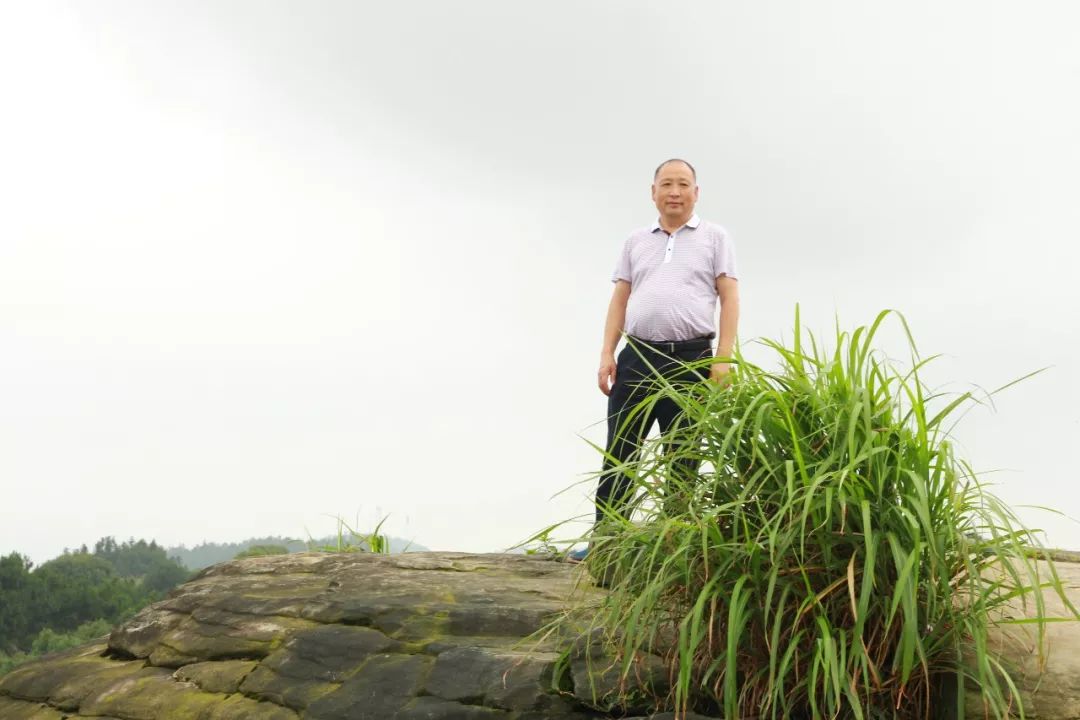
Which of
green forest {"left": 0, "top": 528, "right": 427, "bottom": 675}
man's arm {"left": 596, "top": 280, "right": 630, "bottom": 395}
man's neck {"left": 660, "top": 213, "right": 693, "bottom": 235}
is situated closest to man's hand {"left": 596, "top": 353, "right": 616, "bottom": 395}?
man's arm {"left": 596, "top": 280, "right": 630, "bottom": 395}

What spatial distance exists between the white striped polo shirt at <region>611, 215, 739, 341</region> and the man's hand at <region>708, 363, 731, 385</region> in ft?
1.94

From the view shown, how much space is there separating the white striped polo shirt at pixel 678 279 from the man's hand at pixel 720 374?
0.59 metres

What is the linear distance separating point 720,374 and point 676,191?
158cm

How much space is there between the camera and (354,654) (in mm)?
4645

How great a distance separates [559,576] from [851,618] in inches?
98.3

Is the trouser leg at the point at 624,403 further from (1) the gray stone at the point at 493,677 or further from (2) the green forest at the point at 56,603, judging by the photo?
(2) the green forest at the point at 56,603

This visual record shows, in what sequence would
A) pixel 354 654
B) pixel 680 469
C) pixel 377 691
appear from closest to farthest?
1. pixel 680 469
2. pixel 377 691
3. pixel 354 654

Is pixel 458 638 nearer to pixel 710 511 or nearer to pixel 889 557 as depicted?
pixel 710 511

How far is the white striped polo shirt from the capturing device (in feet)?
18.4

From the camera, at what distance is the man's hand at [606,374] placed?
593cm

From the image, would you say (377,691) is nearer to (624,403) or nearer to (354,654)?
(354,654)

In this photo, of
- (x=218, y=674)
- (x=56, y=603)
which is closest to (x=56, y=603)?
(x=56, y=603)

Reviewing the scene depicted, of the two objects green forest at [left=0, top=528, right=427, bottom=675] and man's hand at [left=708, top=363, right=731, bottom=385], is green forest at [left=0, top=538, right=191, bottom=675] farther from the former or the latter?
man's hand at [left=708, top=363, right=731, bottom=385]

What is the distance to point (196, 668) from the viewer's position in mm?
5230
